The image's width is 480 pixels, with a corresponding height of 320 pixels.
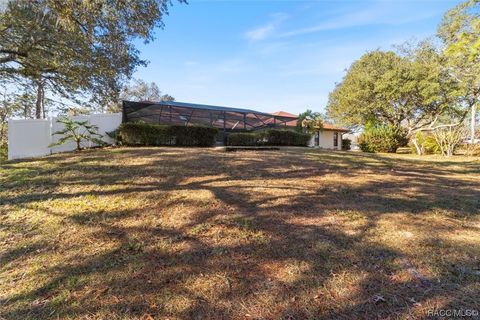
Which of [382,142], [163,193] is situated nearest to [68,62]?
[163,193]

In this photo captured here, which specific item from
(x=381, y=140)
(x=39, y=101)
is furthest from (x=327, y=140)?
(x=39, y=101)

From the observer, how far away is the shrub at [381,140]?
1920 cm

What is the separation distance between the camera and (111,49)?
28.7 ft

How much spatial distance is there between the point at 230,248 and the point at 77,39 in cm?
896

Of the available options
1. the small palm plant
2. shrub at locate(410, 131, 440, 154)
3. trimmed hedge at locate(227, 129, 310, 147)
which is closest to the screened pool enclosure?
trimmed hedge at locate(227, 129, 310, 147)

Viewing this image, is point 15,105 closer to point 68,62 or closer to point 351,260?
point 68,62

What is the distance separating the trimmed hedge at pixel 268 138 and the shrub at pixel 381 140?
6.94 meters

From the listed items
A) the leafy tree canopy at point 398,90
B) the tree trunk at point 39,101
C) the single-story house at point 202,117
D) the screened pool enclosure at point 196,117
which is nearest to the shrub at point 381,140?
the leafy tree canopy at point 398,90

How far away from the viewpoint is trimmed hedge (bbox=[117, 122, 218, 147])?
9.88 metres

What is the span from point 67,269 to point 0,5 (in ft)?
34.8

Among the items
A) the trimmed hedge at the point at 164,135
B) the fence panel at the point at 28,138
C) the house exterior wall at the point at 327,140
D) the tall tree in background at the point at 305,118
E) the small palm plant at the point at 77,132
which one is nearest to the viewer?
the small palm plant at the point at 77,132

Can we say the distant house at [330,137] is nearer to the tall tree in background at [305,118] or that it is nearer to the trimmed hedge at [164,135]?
the tall tree in background at [305,118]

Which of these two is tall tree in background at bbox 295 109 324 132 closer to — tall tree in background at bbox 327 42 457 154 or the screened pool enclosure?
the screened pool enclosure

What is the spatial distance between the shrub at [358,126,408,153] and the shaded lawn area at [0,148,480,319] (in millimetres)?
15681
